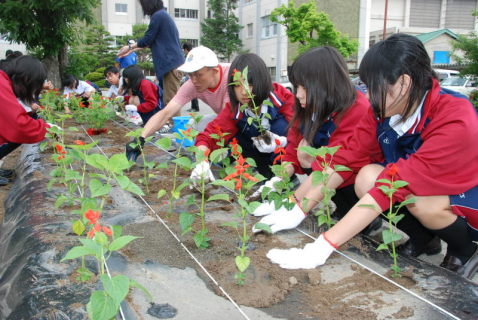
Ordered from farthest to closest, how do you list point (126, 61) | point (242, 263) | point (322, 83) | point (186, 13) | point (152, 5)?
point (186, 13) < point (126, 61) < point (152, 5) < point (322, 83) < point (242, 263)

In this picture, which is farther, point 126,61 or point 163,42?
point 126,61

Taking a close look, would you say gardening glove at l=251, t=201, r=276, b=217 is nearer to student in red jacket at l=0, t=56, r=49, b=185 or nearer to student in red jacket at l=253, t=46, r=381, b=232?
student in red jacket at l=253, t=46, r=381, b=232

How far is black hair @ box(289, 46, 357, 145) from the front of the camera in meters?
2.03

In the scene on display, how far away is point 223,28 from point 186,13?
14.1 ft

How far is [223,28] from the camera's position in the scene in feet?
88.6

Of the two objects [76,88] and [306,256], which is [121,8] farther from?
[306,256]

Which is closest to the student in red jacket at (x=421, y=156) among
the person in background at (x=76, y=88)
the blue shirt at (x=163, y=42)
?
the blue shirt at (x=163, y=42)

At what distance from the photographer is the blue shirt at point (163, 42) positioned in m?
4.71

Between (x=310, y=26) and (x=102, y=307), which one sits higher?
(x=310, y=26)

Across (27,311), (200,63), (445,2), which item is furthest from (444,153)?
(445,2)

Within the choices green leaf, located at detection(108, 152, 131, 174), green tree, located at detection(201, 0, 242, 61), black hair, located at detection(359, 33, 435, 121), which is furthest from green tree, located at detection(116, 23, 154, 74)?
green leaf, located at detection(108, 152, 131, 174)

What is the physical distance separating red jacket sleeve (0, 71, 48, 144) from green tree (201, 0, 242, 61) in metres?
24.3

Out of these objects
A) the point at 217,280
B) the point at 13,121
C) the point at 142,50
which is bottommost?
the point at 217,280

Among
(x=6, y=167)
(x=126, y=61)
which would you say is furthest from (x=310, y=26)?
(x=6, y=167)
